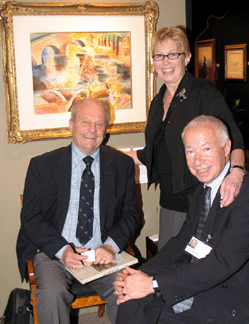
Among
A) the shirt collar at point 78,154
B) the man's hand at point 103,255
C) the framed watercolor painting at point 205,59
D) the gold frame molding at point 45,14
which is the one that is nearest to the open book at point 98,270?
the man's hand at point 103,255

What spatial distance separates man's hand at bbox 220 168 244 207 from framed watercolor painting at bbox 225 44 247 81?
541 cm

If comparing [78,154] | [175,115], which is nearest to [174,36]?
[175,115]

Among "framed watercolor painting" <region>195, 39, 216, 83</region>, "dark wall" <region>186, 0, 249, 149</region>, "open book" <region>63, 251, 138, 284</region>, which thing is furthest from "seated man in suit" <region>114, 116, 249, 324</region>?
"framed watercolor painting" <region>195, 39, 216, 83</region>

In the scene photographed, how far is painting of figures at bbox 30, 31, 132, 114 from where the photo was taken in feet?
9.81

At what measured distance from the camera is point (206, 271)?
6.16ft

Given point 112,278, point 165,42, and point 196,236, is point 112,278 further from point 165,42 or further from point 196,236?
point 165,42

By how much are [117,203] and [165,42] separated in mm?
1183

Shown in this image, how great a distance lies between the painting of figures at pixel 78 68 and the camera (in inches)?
118

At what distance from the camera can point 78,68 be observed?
10.2ft

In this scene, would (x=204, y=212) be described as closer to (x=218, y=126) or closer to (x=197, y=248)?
(x=197, y=248)

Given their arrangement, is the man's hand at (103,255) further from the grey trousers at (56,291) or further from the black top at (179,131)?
the black top at (179,131)

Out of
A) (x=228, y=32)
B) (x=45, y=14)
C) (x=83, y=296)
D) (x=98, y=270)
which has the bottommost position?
(x=83, y=296)

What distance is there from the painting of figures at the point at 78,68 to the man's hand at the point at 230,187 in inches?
62.7

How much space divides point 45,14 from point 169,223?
1.87m
